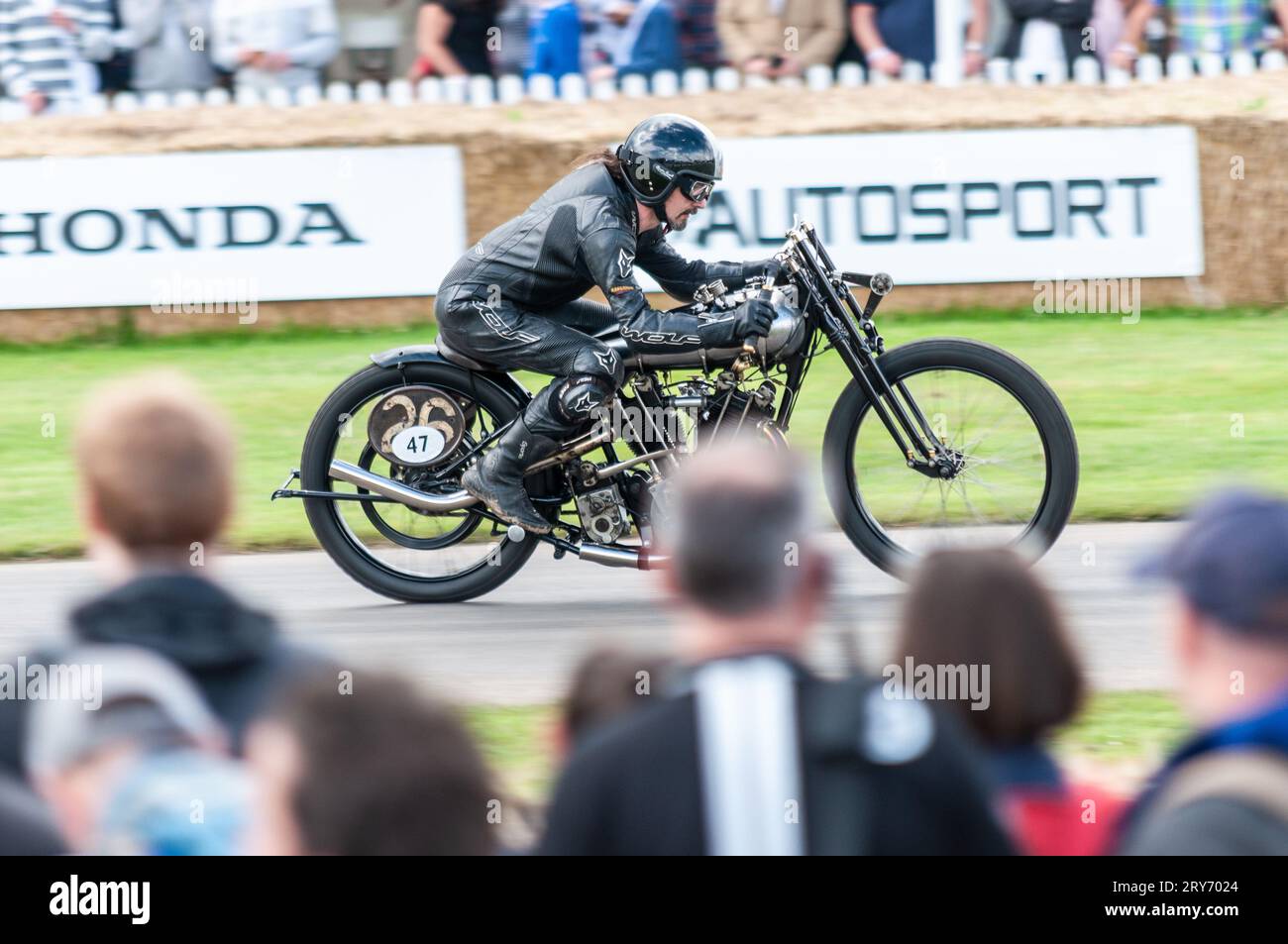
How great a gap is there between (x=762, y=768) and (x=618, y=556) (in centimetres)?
429

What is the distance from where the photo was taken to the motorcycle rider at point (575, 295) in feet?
21.5

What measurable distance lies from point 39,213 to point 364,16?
8.90 feet

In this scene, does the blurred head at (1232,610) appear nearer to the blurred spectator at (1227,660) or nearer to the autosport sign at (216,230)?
the blurred spectator at (1227,660)

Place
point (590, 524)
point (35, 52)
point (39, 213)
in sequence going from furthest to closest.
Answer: point (35, 52), point (39, 213), point (590, 524)

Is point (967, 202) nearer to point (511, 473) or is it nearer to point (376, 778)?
point (511, 473)

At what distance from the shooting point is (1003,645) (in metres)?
2.81

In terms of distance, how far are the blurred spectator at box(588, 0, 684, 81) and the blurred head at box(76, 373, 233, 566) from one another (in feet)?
34.1

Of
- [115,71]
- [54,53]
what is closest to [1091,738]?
[115,71]

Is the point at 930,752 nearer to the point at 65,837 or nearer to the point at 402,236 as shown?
the point at 65,837

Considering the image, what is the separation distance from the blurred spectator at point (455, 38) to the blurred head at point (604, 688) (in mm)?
10210

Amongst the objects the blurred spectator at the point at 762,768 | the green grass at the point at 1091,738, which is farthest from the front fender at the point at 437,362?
the blurred spectator at the point at 762,768
